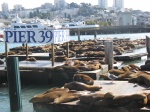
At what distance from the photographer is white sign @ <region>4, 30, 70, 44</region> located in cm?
1447

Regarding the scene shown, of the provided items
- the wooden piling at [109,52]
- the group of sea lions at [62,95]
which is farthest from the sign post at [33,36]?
the group of sea lions at [62,95]

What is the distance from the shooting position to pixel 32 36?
14867 mm

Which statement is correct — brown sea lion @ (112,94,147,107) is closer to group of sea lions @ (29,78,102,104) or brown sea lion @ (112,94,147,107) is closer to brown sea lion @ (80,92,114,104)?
brown sea lion @ (80,92,114,104)

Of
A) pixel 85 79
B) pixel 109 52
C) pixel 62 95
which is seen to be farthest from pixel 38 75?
pixel 62 95

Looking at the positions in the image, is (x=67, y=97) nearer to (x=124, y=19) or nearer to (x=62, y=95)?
(x=62, y=95)

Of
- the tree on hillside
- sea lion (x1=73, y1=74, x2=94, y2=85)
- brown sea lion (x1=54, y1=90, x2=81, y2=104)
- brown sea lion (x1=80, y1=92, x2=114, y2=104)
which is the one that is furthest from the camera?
the tree on hillside

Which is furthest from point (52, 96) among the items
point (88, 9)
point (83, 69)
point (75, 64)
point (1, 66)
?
point (88, 9)

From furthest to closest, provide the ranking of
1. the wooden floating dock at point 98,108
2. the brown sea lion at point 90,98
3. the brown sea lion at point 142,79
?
the brown sea lion at point 142,79, the brown sea lion at point 90,98, the wooden floating dock at point 98,108

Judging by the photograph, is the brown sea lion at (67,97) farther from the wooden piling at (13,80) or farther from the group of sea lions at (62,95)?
the wooden piling at (13,80)

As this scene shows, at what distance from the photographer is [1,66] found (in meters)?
15.3

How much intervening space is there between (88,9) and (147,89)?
178801 mm

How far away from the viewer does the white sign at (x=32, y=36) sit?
47.5 ft

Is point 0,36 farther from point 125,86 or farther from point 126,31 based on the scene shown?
point 125,86

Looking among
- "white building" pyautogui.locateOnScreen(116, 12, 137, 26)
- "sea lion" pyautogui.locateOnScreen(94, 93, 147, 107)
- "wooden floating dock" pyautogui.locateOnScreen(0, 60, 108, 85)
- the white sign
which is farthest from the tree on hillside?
"sea lion" pyautogui.locateOnScreen(94, 93, 147, 107)
